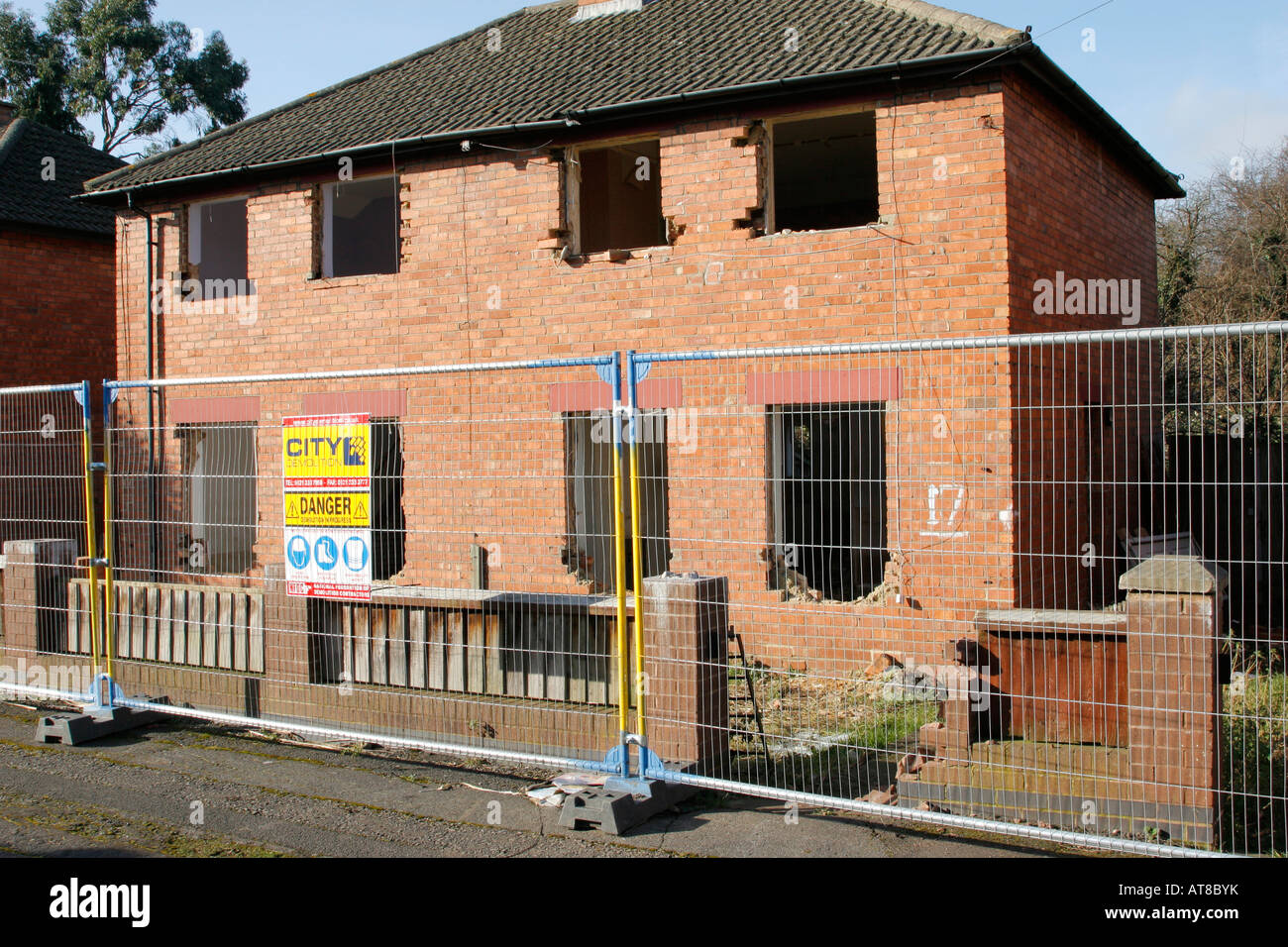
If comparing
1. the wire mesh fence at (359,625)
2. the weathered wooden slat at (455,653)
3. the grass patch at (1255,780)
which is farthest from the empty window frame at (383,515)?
the grass patch at (1255,780)

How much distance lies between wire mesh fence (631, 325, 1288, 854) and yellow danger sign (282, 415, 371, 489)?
5.53 ft

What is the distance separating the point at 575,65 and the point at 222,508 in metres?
7.36

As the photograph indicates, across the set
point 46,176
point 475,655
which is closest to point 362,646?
point 475,655

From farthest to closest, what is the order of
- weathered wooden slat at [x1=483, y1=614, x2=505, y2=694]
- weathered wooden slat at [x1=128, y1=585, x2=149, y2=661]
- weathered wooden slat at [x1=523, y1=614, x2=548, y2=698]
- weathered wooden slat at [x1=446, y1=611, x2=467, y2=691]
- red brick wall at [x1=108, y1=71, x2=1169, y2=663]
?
red brick wall at [x1=108, y1=71, x2=1169, y2=663] < weathered wooden slat at [x1=128, y1=585, x2=149, y2=661] < weathered wooden slat at [x1=446, y1=611, x2=467, y2=691] < weathered wooden slat at [x1=483, y1=614, x2=505, y2=694] < weathered wooden slat at [x1=523, y1=614, x2=548, y2=698]

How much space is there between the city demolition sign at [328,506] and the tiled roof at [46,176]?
12215 millimetres

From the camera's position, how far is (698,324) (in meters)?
10.7

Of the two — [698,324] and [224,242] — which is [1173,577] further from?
[224,242]

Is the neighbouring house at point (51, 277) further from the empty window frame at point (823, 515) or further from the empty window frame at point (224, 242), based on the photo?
the empty window frame at point (823, 515)

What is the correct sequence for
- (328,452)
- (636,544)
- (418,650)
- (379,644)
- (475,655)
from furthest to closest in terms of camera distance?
(379,644) → (418,650) → (475,655) → (328,452) → (636,544)

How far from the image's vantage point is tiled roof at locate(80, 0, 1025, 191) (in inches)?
400

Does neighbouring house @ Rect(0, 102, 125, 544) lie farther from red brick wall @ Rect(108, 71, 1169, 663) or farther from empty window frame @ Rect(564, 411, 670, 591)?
empty window frame @ Rect(564, 411, 670, 591)

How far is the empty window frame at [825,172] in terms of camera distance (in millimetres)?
13469

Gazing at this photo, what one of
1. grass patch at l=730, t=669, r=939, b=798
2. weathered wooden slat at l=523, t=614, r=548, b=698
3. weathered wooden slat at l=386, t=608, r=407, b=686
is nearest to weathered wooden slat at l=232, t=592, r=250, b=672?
weathered wooden slat at l=386, t=608, r=407, b=686
